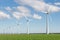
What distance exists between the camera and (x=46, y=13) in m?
41.6
